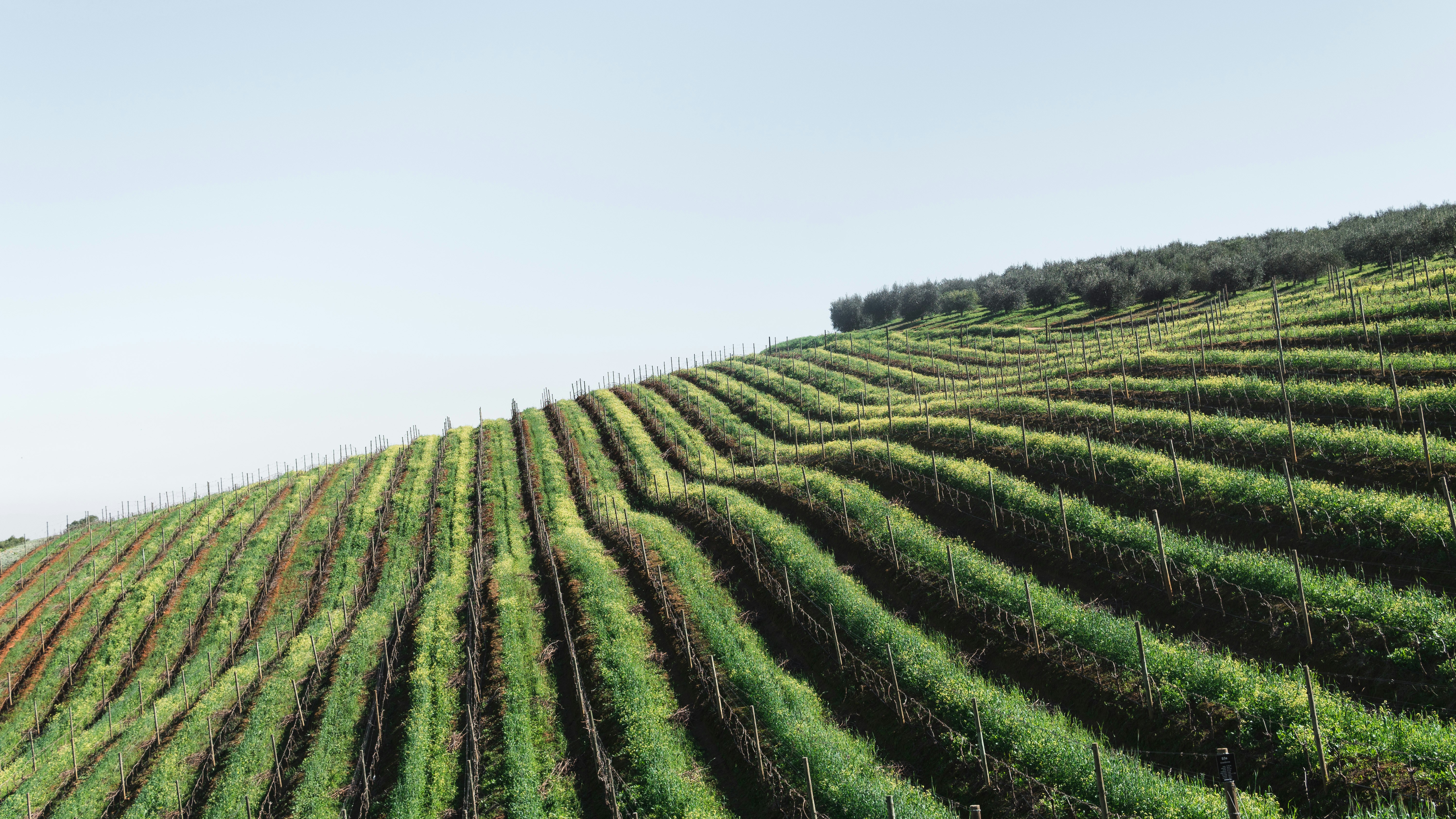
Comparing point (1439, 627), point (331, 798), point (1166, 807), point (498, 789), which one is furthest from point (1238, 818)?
point (331, 798)

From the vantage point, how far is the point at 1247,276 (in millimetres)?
93688

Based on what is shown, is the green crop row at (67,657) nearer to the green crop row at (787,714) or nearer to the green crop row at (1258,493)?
the green crop row at (787,714)

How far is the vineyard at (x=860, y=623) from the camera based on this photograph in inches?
884

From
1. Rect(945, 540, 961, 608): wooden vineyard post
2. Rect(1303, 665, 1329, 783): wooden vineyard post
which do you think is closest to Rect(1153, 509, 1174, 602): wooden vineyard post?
Rect(945, 540, 961, 608): wooden vineyard post

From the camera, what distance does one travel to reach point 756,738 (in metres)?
25.0

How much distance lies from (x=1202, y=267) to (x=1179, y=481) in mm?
81533

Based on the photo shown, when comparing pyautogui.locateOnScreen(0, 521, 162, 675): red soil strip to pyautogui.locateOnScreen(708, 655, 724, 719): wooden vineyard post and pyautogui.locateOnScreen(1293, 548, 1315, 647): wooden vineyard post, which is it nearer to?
pyautogui.locateOnScreen(708, 655, 724, 719): wooden vineyard post

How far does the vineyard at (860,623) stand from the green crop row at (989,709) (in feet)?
0.45

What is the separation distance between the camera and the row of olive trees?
3324 inches

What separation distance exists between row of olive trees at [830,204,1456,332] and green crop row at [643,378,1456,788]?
66341 millimetres

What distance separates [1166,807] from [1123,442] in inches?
1183

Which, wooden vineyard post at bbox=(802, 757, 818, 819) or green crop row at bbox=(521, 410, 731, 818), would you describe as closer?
wooden vineyard post at bbox=(802, 757, 818, 819)

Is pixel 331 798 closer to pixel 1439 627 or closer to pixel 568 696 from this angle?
pixel 568 696

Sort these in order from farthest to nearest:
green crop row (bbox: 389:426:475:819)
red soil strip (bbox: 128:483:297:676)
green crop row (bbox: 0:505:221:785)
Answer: red soil strip (bbox: 128:483:297:676)
green crop row (bbox: 0:505:221:785)
green crop row (bbox: 389:426:475:819)
